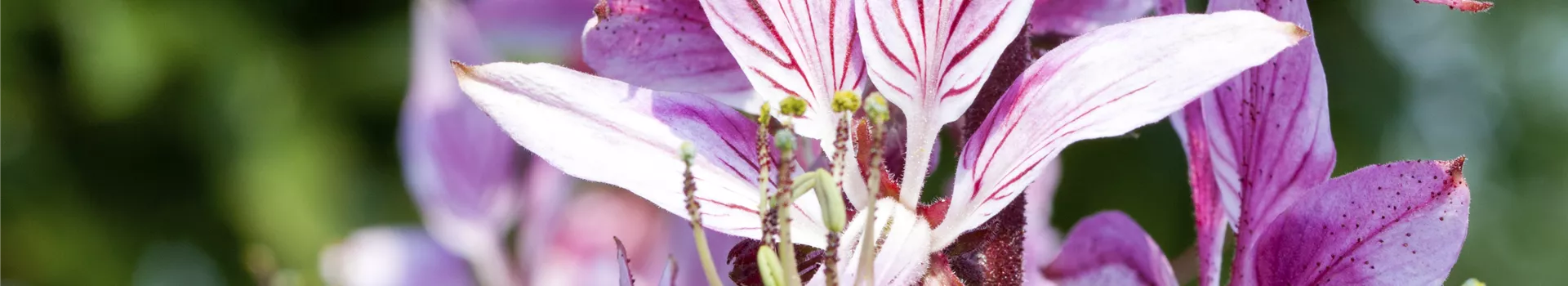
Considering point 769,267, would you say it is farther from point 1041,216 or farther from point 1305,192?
point 1041,216

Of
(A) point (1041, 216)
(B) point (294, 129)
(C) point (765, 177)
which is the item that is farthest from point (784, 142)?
(B) point (294, 129)

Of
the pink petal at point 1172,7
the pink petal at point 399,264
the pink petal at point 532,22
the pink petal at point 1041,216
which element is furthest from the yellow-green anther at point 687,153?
the pink petal at point 399,264

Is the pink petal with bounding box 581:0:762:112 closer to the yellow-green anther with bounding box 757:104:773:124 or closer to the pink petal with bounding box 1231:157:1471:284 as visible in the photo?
the yellow-green anther with bounding box 757:104:773:124

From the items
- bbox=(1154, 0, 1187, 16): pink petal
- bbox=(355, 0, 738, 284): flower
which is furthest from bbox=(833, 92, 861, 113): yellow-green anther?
bbox=(355, 0, 738, 284): flower

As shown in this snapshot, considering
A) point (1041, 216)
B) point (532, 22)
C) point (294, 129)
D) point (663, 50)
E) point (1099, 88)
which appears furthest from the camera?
point (294, 129)

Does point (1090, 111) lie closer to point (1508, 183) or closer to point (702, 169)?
point (702, 169)

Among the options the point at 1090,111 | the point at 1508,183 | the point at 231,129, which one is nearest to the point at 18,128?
the point at 231,129

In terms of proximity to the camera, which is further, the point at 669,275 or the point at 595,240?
the point at 595,240
